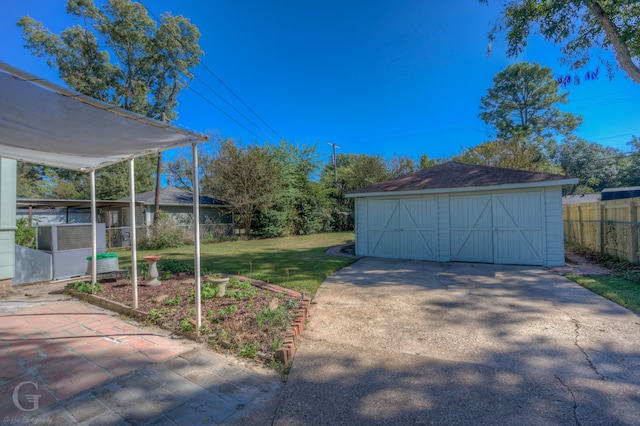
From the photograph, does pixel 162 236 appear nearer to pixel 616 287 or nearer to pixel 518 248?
pixel 518 248

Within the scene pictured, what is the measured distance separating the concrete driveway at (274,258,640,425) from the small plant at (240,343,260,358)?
0.42 meters

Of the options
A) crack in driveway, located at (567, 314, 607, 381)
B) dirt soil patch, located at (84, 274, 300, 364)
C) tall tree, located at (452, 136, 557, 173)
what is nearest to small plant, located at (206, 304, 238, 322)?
dirt soil patch, located at (84, 274, 300, 364)

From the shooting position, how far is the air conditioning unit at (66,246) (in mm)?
6246

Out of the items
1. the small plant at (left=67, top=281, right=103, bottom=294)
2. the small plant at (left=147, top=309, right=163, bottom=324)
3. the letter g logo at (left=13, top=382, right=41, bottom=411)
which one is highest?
the small plant at (left=67, top=281, right=103, bottom=294)

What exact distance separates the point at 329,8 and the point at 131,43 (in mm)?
16339

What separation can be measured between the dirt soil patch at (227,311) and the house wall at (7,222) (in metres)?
1.67

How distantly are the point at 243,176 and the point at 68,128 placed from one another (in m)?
13.7

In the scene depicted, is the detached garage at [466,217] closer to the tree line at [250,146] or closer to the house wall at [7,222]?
the house wall at [7,222]

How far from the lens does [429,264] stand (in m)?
8.00

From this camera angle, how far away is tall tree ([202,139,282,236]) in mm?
16359

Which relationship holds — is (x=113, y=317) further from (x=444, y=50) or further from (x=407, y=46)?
(x=444, y=50)

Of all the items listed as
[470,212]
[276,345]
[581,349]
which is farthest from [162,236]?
[581,349]

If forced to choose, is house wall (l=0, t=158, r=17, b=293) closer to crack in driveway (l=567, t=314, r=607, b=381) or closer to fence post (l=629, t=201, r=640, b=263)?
crack in driveway (l=567, t=314, r=607, b=381)

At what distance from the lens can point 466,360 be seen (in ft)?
9.25
